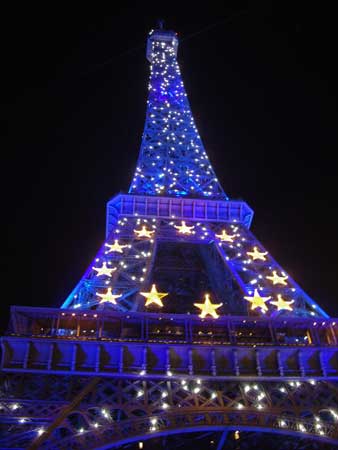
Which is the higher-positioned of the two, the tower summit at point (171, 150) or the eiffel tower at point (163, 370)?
the tower summit at point (171, 150)

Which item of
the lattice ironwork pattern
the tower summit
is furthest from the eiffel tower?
the tower summit

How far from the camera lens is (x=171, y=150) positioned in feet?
103

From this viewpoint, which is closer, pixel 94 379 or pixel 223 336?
pixel 94 379

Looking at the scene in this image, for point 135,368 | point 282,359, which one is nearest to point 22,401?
point 135,368

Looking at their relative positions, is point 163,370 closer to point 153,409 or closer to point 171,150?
point 153,409

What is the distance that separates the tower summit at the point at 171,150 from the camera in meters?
27.2

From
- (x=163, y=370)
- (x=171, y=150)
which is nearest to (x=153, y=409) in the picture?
(x=163, y=370)

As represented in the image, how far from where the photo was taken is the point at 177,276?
2789 centimetres

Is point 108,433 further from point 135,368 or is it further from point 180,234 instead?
point 180,234

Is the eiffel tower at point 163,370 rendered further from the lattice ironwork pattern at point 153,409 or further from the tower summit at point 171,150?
the tower summit at point 171,150

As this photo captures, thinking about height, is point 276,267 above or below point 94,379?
above

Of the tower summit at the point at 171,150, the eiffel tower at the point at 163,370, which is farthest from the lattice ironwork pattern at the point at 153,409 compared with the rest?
the tower summit at the point at 171,150

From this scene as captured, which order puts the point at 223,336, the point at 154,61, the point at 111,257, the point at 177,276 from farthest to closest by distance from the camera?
the point at 154,61, the point at 177,276, the point at 111,257, the point at 223,336

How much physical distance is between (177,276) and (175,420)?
52.6ft
